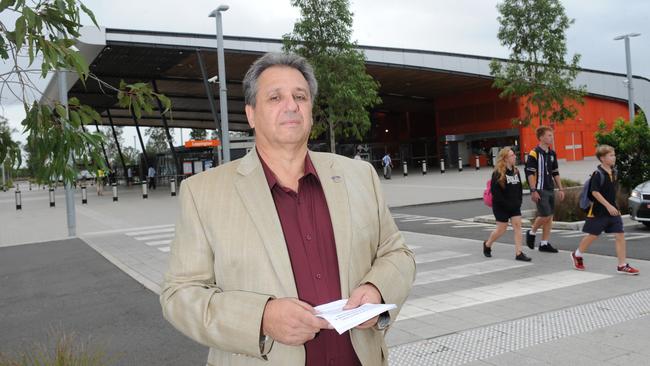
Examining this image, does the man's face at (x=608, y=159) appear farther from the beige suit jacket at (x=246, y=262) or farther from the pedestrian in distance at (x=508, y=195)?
the beige suit jacket at (x=246, y=262)

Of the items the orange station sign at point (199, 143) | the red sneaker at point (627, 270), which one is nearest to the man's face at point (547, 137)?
the red sneaker at point (627, 270)

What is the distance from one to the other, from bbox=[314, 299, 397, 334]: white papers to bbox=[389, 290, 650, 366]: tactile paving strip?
265cm

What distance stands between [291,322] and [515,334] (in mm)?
3648

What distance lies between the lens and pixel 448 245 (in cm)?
1018

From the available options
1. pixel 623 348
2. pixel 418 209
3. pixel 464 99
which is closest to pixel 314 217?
pixel 623 348

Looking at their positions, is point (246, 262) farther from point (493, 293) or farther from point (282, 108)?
point (493, 293)

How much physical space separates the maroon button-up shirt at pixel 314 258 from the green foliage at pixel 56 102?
38.1 inches

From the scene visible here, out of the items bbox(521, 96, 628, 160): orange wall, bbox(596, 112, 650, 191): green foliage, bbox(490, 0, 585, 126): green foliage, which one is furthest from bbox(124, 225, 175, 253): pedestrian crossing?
bbox(521, 96, 628, 160): orange wall

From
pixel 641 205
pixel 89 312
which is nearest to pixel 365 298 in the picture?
pixel 89 312

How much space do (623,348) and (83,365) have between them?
3.92 metres

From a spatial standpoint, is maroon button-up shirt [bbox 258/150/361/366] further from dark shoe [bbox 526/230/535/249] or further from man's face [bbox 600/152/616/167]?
dark shoe [bbox 526/230/535/249]

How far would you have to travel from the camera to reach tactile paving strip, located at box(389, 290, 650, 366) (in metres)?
4.35

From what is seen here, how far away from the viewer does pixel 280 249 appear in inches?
74.2

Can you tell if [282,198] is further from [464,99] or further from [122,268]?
[464,99]
